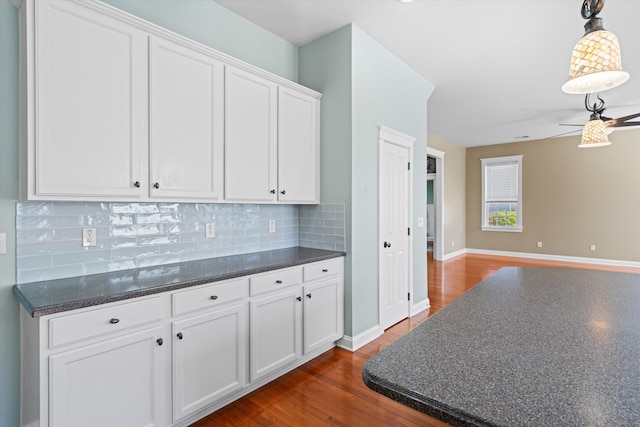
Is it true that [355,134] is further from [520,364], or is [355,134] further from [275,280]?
[520,364]

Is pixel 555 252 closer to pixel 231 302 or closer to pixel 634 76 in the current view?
pixel 634 76

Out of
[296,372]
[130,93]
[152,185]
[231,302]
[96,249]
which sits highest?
[130,93]

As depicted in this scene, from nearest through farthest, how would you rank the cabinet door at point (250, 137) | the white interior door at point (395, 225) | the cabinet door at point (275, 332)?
the cabinet door at point (275, 332) < the cabinet door at point (250, 137) < the white interior door at point (395, 225)

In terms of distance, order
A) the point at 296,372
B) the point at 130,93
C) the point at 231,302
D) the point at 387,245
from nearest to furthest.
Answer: the point at 130,93 → the point at 231,302 → the point at 296,372 → the point at 387,245

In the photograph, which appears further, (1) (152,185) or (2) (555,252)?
(2) (555,252)

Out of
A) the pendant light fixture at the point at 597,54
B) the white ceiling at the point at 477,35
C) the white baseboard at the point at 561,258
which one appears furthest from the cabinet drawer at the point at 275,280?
the white baseboard at the point at 561,258

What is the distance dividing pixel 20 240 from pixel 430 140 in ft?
22.8

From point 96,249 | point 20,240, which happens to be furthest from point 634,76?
point 20,240

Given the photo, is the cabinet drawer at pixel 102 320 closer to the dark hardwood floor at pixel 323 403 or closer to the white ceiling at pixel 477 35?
the dark hardwood floor at pixel 323 403

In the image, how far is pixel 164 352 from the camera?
1794 millimetres

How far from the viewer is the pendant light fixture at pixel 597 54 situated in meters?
1.22

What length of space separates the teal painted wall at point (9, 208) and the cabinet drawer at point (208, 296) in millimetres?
853

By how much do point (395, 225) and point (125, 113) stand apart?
2735mm

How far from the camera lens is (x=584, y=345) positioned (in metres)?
1.02
